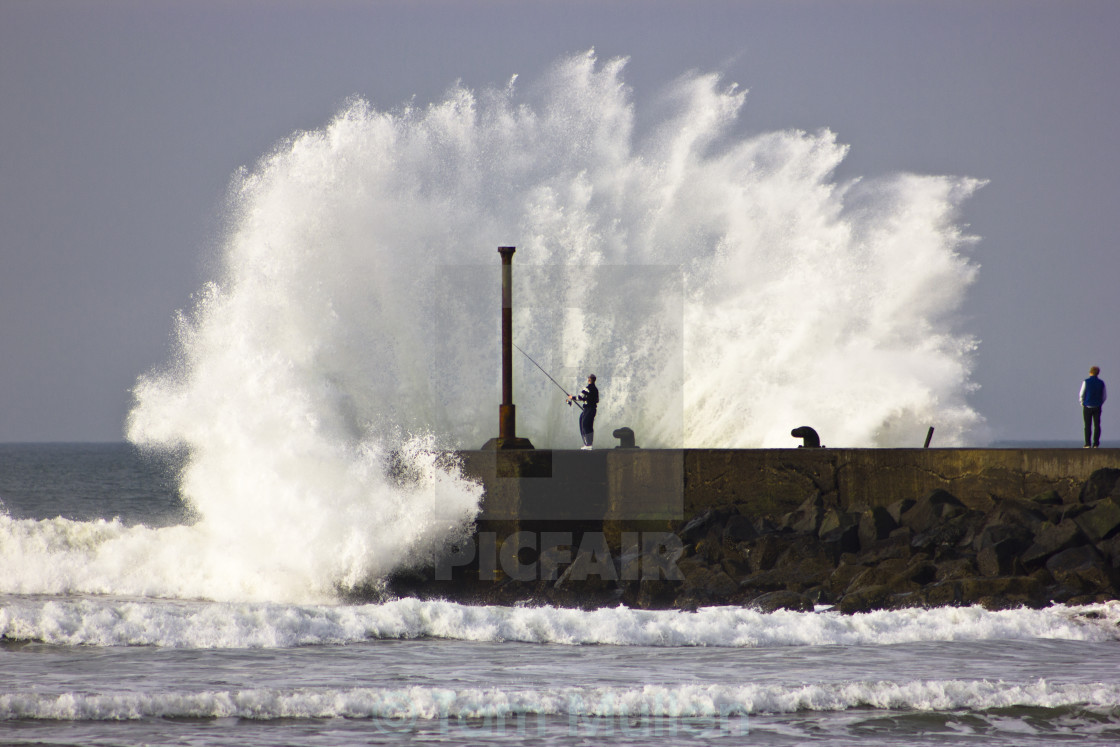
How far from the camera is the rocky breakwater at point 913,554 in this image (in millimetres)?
10078

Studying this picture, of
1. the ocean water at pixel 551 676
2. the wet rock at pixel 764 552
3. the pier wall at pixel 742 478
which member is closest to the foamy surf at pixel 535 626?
the ocean water at pixel 551 676

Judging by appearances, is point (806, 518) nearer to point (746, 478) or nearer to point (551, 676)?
point (746, 478)

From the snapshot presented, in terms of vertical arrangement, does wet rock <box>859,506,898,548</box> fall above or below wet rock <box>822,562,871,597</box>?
above

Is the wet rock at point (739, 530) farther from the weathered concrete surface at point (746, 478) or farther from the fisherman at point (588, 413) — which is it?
the fisherman at point (588, 413)

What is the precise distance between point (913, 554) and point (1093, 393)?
3.64 metres

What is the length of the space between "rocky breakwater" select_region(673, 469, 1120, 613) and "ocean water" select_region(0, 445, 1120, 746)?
1.47 feet

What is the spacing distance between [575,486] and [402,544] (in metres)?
2.04

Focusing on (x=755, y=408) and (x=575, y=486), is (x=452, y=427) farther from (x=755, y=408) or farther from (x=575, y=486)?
(x=755, y=408)

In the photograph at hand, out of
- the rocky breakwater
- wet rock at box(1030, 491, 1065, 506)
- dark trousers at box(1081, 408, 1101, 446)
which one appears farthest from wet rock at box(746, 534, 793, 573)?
dark trousers at box(1081, 408, 1101, 446)

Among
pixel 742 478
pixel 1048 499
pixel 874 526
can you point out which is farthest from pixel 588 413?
pixel 1048 499

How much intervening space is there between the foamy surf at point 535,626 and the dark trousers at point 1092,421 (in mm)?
3730

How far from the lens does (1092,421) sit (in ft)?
42.9

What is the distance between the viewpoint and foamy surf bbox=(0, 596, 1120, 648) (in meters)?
9.07

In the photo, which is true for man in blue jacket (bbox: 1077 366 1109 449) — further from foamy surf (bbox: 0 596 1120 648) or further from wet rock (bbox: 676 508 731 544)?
wet rock (bbox: 676 508 731 544)
